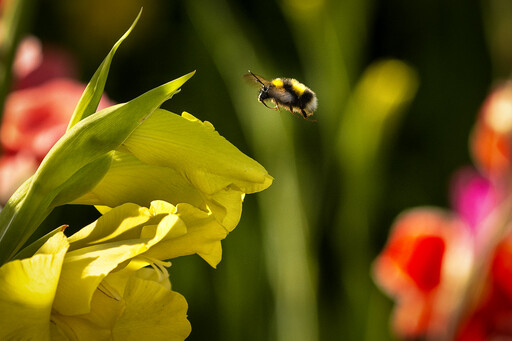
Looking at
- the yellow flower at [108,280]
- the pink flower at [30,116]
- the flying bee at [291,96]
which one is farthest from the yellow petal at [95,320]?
the pink flower at [30,116]

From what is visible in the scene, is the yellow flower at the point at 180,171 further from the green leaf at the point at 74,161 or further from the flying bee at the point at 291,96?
the flying bee at the point at 291,96

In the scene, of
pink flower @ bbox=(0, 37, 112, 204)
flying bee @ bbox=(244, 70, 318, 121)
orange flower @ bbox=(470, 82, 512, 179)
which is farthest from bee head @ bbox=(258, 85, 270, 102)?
orange flower @ bbox=(470, 82, 512, 179)

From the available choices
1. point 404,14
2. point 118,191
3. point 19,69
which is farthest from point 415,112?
point 118,191

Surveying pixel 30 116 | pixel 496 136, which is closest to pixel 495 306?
pixel 496 136

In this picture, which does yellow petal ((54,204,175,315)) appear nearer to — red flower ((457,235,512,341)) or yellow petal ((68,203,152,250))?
yellow petal ((68,203,152,250))

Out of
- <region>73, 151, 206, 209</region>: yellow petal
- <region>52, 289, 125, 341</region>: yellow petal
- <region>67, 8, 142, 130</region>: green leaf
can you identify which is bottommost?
<region>52, 289, 125, 341</region>: yellow petal

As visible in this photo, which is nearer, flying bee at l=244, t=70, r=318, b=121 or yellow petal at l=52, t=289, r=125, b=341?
yellow petal at l=52, t=289, r=125, b=341

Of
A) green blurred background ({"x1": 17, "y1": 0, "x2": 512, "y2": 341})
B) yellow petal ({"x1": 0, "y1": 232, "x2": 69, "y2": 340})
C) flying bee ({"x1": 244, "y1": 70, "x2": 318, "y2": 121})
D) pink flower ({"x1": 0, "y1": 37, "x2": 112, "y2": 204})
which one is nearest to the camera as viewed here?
yellow petal ({"x1": 0, "y1": 232, "x2": 69, "y2": 340})
